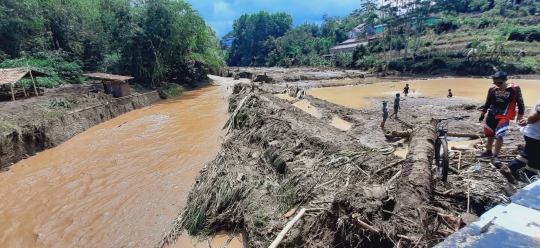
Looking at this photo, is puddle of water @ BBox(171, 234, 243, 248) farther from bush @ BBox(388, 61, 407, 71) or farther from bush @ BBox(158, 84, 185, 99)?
bush @ BBox(388, 61, 407, 71)

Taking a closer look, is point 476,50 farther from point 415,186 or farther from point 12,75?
point 12,75

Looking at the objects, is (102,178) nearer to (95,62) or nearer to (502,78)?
(502,78)

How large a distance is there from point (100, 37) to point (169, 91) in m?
9.06

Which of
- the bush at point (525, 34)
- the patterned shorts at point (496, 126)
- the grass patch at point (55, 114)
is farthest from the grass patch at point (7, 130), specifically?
the bush at point (525, 34)

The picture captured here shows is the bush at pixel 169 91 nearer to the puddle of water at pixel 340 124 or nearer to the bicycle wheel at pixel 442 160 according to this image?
the puddle of water at pixel 340 124

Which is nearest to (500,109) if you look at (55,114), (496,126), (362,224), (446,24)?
(496,126)

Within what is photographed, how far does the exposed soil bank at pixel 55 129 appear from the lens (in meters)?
9.60

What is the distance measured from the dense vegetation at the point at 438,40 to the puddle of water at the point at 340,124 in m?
28.3

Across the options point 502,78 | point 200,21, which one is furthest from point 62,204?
point 200,21

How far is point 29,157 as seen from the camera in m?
10.2

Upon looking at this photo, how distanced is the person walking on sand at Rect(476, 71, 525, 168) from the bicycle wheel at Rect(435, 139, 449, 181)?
0.78m

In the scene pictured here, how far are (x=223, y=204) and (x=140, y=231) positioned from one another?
1981mm

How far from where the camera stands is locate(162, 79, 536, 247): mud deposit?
324cm

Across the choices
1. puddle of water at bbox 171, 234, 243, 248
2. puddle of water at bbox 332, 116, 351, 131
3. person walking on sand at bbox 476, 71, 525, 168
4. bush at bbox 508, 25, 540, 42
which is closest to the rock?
puddle of water at bbox 171, 234, 243, 248
